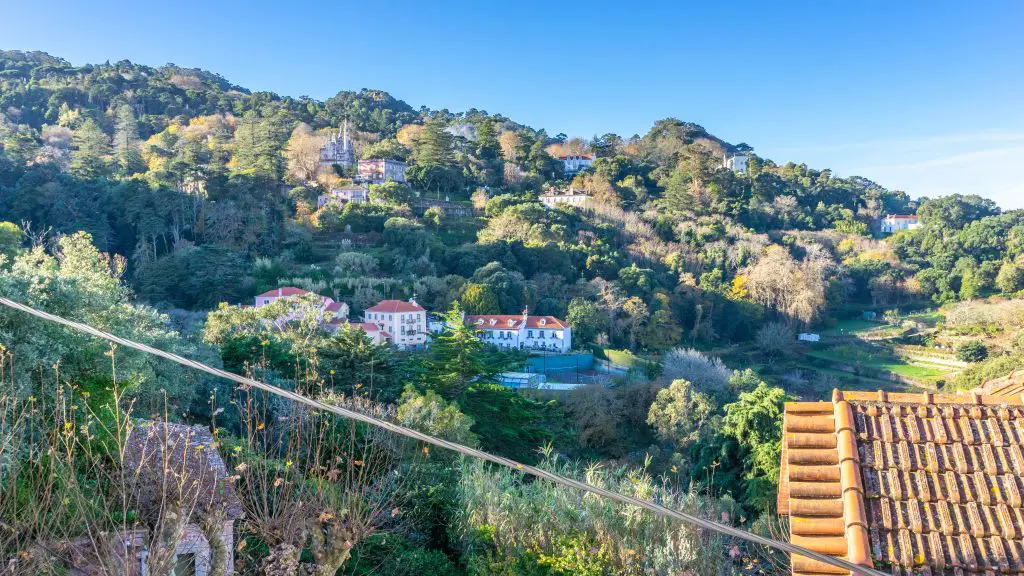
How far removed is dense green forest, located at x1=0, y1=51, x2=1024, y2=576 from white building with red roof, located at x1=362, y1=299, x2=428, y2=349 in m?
2.48

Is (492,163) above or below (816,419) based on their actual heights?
above

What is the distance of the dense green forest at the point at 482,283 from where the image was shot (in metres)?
7.49

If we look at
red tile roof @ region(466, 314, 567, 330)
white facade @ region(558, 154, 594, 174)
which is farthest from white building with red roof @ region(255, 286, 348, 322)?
white facade @ region(558, 154, 594, 174)

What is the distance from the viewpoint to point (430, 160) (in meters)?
49.5

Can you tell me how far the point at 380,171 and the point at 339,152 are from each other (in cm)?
599

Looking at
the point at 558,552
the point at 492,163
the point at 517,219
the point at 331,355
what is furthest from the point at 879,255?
the point at 558,552

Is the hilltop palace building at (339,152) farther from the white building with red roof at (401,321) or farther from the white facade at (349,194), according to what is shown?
the white building with red roof at (401,321)

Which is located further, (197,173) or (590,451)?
(197,173)

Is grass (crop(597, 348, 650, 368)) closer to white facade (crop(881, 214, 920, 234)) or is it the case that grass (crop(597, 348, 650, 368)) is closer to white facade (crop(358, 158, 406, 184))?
white facade (crop(358, 158, 406, 184))

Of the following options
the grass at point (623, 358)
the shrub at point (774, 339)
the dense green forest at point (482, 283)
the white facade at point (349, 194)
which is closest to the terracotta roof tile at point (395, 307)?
the dense green forest at point (482, 283)

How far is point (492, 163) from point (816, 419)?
2144 inches

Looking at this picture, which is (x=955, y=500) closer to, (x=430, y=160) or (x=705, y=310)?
(x=705, y=310)

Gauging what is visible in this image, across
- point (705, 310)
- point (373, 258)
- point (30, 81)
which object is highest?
point (30, 81)

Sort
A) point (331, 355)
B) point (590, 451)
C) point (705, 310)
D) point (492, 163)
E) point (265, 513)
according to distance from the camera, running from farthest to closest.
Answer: point (492, 163)
point (705, 310)
point (590, 451)
point (331, 355)
point (265, 513)
